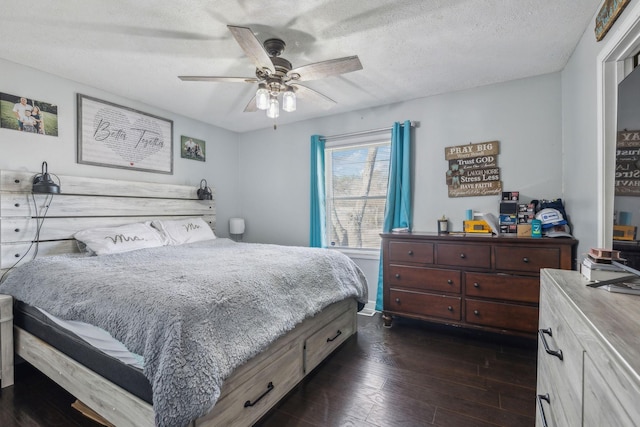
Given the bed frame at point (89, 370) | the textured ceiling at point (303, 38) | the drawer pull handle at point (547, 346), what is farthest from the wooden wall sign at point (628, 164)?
the bed frame at point (89, 370)

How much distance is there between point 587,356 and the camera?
0.71 m

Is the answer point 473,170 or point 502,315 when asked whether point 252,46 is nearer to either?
point 473,170

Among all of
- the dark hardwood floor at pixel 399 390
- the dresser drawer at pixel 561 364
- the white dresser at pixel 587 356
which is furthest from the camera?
the dark hardwood floor at pixel 399 390

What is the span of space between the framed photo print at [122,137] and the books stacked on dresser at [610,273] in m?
3.79

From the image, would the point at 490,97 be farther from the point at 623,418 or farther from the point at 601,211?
the point at 623,418

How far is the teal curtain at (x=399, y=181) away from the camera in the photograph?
3160 millimetres

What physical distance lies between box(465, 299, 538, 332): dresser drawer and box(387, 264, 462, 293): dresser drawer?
0.20 meters

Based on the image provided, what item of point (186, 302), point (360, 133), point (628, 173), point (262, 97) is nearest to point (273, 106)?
point (262, 97)

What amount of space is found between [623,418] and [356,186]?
324 centimetres

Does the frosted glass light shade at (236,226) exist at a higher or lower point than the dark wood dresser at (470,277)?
higher

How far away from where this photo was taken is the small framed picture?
144 inches

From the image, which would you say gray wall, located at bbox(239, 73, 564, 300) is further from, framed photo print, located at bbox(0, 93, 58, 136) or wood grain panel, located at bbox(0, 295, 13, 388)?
wood grain panel, located at bbox(0, 295, 13, 388)

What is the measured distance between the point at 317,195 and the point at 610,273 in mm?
2881

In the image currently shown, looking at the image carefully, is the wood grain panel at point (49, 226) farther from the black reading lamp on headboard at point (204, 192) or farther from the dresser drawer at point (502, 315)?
the dresser drawer at point (502, 315)
